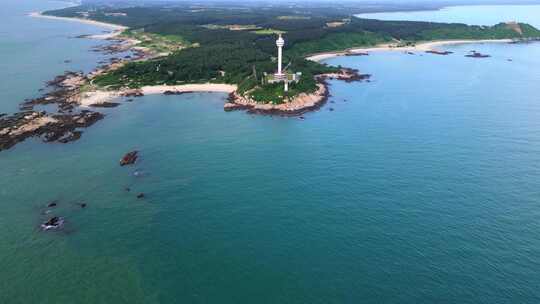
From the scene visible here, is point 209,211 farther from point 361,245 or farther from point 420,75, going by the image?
point 420,75

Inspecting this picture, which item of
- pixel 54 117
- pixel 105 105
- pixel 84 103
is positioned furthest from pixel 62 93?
pixel 54 117

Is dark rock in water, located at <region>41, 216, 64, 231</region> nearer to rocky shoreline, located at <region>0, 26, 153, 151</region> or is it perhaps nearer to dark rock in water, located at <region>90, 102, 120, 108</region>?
rocky shoreline, located at <region>0, 26, 153, 151</region>

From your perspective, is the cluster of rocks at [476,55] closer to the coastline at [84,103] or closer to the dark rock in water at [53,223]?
the coastline at [84,103]

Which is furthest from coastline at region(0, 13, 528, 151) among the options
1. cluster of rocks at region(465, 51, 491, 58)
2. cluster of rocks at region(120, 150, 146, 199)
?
cluster of rocks at region(465, 51, 491, 58)

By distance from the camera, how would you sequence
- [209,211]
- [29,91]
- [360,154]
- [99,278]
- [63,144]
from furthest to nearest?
[29,91] → [63,144] → [360,154] → [209,211] → [99,278]

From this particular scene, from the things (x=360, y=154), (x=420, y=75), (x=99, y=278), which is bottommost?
(x=99, y=278)

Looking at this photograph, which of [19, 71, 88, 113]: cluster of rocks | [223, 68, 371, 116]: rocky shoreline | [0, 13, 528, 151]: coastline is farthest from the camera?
[19, 71, 88, 113]: cluster of rocks

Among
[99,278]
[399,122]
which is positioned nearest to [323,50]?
[399,122]
